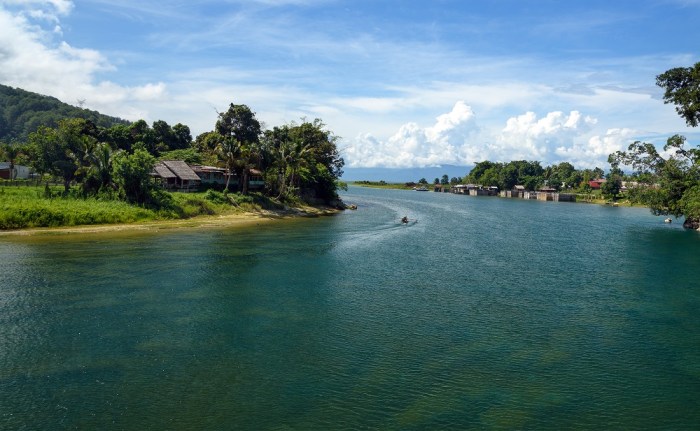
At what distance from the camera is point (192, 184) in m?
84.7

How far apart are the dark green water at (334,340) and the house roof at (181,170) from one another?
33912 mm

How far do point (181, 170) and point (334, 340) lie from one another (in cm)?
6631

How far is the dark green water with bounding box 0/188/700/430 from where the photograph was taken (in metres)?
18.5

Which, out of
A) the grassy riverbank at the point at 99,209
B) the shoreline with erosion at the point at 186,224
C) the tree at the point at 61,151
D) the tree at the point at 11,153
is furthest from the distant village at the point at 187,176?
the tree at the point at 61,151

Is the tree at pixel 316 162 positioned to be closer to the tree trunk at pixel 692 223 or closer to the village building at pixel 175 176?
the village building at pixel 175 176

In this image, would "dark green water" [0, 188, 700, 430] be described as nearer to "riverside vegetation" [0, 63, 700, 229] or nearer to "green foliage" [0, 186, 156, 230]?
"green foliage" [0, 186, 156, 230]

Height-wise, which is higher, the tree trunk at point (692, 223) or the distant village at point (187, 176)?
the distant village at point (187, 176)

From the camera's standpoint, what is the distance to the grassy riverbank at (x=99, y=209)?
54181 millimetres

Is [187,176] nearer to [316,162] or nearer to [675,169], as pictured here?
[316,162]

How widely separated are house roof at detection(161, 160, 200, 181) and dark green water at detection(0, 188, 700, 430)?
33.9 m

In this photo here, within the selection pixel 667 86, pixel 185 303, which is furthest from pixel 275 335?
pixel 667 86

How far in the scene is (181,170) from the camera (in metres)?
83.7

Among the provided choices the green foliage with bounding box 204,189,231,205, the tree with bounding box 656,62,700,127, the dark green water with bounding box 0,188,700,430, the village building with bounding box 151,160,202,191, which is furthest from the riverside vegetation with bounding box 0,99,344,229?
the tree with bounding box 656,62,700,127

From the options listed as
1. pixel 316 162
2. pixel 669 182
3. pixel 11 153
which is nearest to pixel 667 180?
pixel 669 182
